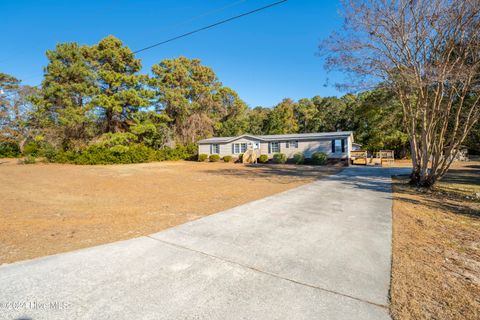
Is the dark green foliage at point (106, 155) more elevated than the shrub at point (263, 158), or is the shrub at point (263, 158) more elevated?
the dark green foliage at point (106, 155)

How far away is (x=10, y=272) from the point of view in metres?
A: 2.80

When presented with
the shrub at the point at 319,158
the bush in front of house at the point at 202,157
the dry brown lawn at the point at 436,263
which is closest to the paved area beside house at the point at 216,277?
the dry brown lawn at the point at 436,263

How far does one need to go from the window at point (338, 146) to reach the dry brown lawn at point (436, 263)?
1554 cm

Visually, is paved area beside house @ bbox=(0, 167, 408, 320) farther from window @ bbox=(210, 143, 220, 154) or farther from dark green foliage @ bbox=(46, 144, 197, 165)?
window @ bbox=(210, 143, 220, 154)

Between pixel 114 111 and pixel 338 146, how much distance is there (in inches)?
910

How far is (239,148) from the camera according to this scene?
84.5 feet

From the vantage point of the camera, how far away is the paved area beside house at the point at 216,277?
2.16m

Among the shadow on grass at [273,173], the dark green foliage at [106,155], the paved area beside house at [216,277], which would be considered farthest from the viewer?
the dark green foliage at [106,155]

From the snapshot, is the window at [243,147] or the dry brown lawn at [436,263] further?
the window at [243,147]

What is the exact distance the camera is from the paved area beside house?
2.16 meters

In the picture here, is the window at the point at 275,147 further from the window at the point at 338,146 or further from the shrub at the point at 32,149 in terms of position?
the shrub at the point at 32,149

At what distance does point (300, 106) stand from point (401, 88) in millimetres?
32096

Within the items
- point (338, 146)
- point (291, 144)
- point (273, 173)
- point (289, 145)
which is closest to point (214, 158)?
point (289, 145)

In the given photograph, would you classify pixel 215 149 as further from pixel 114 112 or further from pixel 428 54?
pixel 428 54
